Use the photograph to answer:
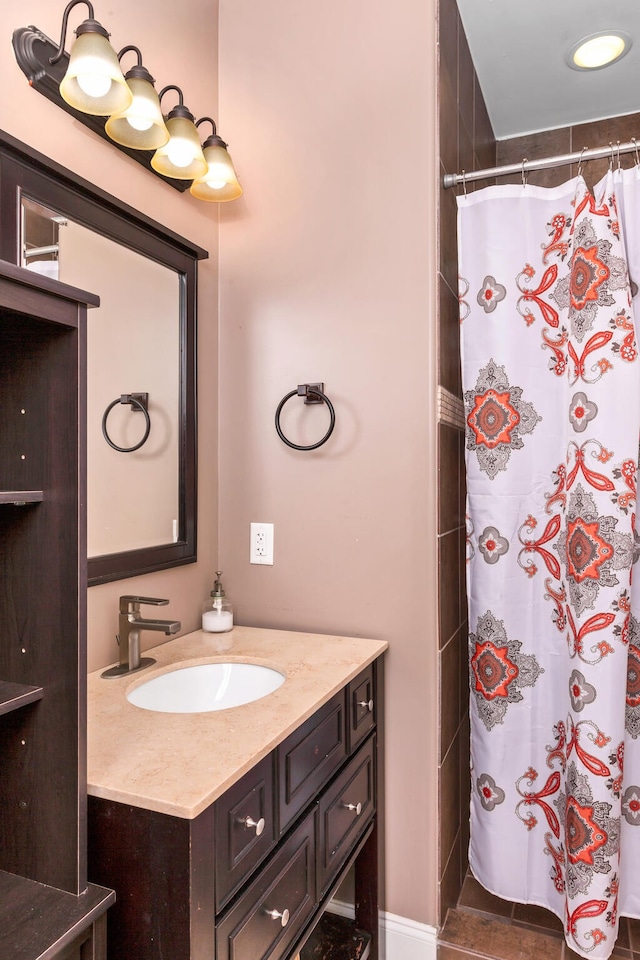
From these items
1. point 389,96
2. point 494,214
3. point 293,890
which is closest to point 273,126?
point 389,96

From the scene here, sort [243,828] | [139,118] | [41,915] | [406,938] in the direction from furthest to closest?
[406,938] < [139,118] < [243,828] < [41,915]

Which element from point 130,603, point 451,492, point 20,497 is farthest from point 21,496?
point 451,492

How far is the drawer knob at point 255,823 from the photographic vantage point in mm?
978

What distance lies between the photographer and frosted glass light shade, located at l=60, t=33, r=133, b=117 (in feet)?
3.86

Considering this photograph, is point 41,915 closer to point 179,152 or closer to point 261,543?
point 261,543

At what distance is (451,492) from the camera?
1776 mm

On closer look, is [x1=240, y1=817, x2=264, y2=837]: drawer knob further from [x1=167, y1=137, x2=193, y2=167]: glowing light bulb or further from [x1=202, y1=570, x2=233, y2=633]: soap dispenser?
[x1=167, y1=137, x2=193, y2=167]: glowing light bulb

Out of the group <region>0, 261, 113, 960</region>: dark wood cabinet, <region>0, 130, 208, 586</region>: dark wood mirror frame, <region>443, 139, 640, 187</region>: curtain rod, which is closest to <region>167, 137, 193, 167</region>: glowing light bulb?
<region>0, 130, 208, 586</region>: dark wood mirror frame

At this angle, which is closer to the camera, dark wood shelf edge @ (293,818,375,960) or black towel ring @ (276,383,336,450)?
dark wood shelf edge @ (293,818,375,960)

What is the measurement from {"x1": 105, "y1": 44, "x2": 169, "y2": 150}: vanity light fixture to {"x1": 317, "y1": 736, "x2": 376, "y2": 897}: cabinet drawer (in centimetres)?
145

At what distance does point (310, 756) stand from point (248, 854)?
0.24 m

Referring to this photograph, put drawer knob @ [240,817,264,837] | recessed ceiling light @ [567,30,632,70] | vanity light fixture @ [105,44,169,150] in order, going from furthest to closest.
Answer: recessed ceiling light @ [567,30,632,70]
vanity light fixture @ [105,44,169,150]
drawer knob @ [240,817,264,837]

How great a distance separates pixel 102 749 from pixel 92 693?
27cm

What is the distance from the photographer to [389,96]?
5.42ft
